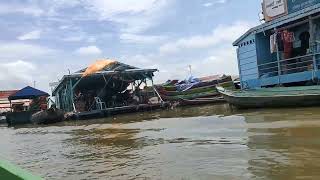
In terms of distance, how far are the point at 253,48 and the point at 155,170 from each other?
47.9 ft

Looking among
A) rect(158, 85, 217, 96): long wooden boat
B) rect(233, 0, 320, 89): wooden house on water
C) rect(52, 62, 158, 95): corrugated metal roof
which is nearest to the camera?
rect(233, 0, 320, 89): wooden house on water

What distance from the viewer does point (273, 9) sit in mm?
20250

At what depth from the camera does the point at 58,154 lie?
12.1 metres

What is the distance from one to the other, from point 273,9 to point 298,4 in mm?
1419

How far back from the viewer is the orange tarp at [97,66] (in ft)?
102

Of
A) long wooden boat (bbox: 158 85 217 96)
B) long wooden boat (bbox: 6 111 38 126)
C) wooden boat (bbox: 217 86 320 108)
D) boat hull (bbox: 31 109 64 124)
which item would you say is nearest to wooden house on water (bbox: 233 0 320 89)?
wooden boat (bbox: 217 86 320 108)

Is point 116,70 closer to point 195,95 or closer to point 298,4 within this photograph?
point 195,95

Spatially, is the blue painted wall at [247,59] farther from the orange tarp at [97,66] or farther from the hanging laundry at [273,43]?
the orange tarp at [97,66]

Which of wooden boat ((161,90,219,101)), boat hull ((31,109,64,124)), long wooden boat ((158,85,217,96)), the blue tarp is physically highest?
the blue tarp

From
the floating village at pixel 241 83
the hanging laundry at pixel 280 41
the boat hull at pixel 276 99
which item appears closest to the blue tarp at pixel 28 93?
the floating village at pixel 241 83

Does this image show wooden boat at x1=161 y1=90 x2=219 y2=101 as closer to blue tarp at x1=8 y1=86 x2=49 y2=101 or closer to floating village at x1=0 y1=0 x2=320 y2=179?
floating village at x1=0 y1=0 x2=320 y2=179

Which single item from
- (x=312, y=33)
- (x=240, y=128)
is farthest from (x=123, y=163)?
(x=312, y=33)

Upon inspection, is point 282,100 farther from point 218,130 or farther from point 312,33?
point 218,130

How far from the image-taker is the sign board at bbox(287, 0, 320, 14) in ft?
60.7
